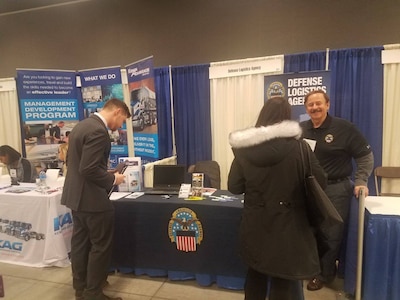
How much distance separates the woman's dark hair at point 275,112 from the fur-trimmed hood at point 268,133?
5 cm

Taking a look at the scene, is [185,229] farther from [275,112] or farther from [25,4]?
[25,4]

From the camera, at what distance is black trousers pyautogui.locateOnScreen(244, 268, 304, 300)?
1453 millimetres

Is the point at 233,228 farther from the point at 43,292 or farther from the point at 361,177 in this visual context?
the point at 43,292

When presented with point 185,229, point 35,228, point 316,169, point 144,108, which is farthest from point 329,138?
point 35,228

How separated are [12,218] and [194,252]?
186cm

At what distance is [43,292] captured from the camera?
2.32 meters

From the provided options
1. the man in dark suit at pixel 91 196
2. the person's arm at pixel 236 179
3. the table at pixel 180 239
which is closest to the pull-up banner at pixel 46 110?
the table at pixel 180 239

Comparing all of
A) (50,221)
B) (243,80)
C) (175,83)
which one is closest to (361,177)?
(243,80)

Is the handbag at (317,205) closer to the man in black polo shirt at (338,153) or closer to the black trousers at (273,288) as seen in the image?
the black trousers at (273,288)

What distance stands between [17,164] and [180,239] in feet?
7.47

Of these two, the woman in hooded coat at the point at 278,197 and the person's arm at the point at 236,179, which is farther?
the person's arm at the point at 236,179

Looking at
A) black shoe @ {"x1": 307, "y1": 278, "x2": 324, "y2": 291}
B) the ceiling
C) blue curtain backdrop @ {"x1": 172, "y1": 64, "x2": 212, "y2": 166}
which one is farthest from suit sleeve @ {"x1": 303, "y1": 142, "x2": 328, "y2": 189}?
the ceiling

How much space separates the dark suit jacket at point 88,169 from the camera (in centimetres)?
185

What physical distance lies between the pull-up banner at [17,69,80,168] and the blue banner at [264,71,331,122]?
10.4ft
